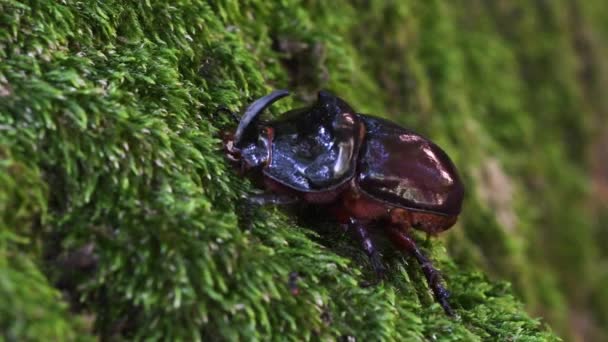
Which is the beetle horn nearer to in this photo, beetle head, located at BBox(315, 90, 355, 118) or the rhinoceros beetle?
the rhinoceros beetle

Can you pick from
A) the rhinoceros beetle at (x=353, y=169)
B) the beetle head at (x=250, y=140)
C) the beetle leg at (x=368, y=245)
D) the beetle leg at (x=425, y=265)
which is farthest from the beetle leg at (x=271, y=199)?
the beetle leg at (x=425, y=265)

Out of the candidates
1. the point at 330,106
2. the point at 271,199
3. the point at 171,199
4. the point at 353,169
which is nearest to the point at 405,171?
the point at 353,169

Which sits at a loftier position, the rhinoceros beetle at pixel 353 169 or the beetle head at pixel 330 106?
the beetle head at pixel 330 106

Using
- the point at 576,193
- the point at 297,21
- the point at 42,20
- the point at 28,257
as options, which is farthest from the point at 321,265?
the point at 576,193

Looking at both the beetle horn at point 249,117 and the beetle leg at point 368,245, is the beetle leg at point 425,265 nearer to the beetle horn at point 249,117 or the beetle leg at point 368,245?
the beetle leg at point 368,245

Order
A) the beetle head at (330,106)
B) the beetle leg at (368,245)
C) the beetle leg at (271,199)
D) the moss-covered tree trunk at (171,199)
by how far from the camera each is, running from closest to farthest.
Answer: the moss-covered tree trunk at (171,199), the beetle leg at (271,199), the beetle leg at (368,245), the beetle head at (330,106)

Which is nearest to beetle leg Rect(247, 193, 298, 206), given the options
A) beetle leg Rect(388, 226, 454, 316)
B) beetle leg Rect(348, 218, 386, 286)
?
beetle leg Rect(348, 218, 386, 286)

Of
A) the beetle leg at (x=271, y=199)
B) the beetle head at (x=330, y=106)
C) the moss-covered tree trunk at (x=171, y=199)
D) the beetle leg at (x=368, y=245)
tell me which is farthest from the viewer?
the beetle head at (x=330, y=106)
